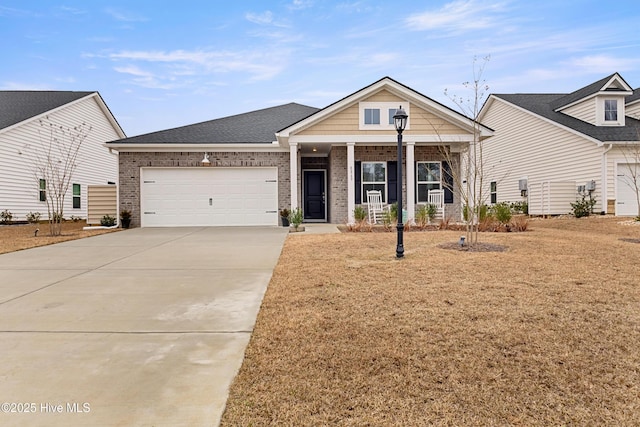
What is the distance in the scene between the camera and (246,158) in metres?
14.3

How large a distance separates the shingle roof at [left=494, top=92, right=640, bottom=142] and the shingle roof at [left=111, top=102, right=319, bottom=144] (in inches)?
467

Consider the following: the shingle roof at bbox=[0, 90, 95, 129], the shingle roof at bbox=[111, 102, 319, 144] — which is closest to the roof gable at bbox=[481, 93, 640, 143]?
the shingle roof at bbox=[111, 102, 319, 144]

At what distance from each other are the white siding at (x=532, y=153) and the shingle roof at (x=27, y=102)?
21.5 meters

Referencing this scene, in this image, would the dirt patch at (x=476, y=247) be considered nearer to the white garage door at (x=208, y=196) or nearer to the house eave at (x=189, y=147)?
the white garage door at (x=208, y=196)

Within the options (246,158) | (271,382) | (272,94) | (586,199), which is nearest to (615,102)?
(586,199)

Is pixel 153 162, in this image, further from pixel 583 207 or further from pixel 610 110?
pixel 610 110

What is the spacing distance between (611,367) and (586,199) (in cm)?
1635

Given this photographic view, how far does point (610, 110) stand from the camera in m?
17.9

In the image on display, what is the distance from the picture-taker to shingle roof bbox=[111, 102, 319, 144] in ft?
46.7

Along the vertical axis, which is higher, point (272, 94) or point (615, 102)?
point (272, 94)

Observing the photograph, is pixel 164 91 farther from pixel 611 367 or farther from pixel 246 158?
pixel 611 367

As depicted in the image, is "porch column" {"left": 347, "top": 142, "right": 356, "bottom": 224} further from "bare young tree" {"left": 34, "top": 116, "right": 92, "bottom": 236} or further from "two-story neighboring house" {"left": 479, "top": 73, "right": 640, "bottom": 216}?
"bare young tree" {"left": 34, "top": 116, "right": 92, "bottom": 236}

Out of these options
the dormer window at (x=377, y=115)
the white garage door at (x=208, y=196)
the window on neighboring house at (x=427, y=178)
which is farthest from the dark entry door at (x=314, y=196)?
the window on neighboring house at (x=427, y=178)

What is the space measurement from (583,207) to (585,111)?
5.97 m
